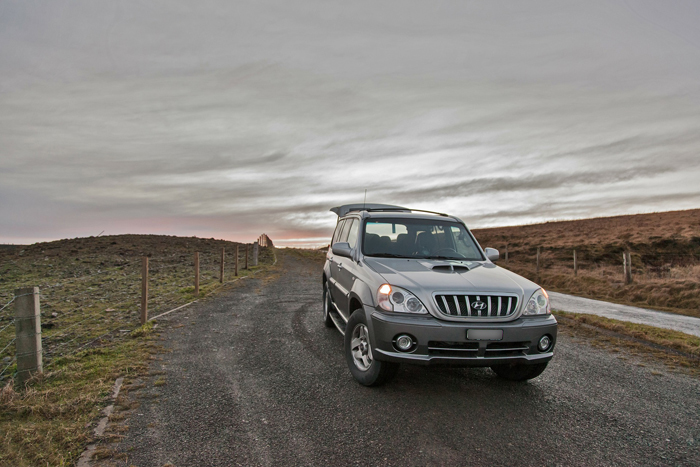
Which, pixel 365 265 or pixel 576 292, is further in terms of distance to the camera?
pixel 576 292

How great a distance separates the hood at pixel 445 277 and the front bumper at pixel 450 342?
0.32 metres

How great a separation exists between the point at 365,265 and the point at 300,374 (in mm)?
1545

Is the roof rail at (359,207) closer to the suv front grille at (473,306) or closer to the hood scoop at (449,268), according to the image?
the hood scoop at (449,268)

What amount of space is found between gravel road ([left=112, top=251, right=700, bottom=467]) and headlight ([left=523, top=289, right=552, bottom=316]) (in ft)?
3.02

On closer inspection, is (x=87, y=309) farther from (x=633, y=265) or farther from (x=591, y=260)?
(x=591, y=260)

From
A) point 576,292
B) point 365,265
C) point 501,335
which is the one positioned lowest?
point 576,292

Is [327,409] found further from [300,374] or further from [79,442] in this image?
[79,442]

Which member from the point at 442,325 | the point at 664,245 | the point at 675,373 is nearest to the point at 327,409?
the point at 442,325

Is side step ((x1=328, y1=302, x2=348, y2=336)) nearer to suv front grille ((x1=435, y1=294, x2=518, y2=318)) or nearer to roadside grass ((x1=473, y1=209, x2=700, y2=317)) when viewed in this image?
suv front grille ((x1=435, y1=294, x2=518, y2=318))

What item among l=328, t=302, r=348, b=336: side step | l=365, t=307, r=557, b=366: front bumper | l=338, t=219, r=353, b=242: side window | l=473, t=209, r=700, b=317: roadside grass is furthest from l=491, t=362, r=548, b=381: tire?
l=473, t=209, r=700, b=317: roadside grass

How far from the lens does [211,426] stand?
3619 millimetres

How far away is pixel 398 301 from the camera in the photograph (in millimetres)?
4078

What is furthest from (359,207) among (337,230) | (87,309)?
(87,309)

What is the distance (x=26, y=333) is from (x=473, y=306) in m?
5.00
